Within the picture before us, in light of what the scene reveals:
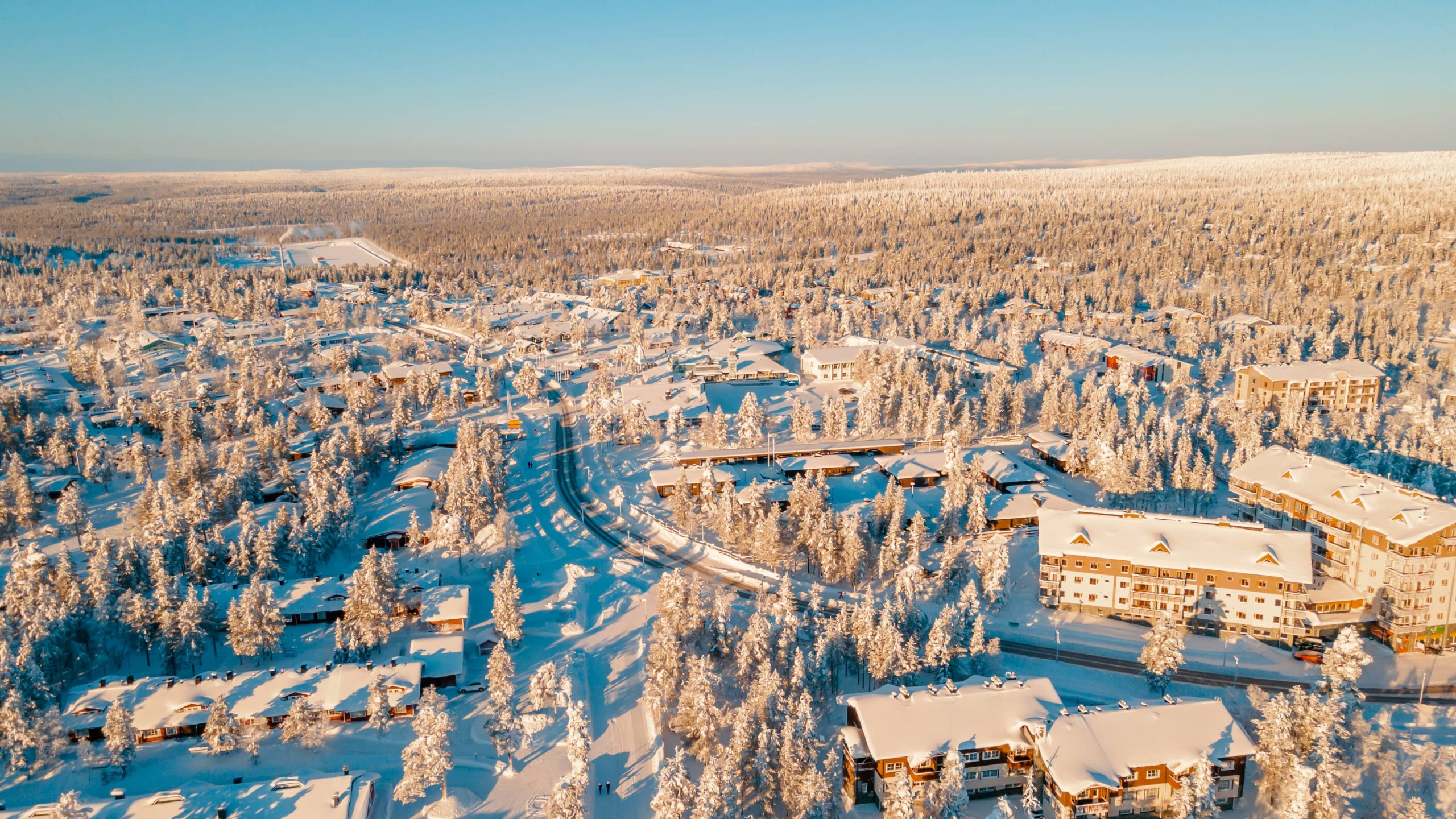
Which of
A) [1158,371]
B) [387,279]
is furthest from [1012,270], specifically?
[387,279]

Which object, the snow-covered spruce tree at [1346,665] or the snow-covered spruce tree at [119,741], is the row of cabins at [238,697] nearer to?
the snow-covered spruce tree at [119,741]

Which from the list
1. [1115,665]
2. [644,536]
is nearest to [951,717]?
[1115,665]

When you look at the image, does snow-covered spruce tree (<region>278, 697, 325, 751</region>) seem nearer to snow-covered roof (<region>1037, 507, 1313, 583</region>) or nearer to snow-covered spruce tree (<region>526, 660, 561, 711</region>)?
snow-covered spruce tree (<region>526, 660, 561, 711</region>)

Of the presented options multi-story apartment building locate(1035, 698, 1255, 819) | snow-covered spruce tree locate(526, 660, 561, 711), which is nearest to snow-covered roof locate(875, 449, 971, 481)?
multi-story apartment building locate(1035, 698, 1255, 819)

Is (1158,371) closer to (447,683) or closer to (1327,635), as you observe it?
(1327,635)

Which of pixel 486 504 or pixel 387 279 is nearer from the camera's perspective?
pixel 486 504
